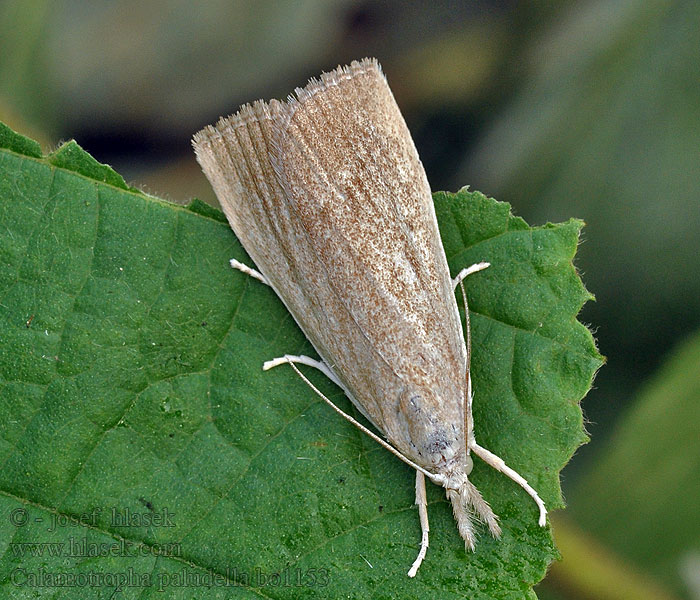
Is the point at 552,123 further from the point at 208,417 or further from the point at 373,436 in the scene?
the point at 208,417

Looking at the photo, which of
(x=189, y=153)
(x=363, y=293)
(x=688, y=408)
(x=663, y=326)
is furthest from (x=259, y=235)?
(x=688, y=408)

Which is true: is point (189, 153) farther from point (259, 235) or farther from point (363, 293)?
point (363, 293)

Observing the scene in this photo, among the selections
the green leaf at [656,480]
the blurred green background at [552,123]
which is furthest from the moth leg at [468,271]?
the green leaf at [656,480]

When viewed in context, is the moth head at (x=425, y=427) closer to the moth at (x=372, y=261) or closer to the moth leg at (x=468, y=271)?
the moth at (x=372, y=261)

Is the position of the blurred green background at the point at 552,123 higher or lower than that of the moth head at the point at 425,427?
higher

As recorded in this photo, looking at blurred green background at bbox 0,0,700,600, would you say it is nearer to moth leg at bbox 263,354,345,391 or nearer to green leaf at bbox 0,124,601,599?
green leaf at bbox 0,124,601,599

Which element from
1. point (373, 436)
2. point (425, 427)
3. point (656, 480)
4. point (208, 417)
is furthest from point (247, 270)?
point (656, 480)
